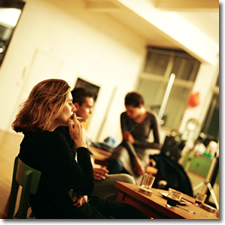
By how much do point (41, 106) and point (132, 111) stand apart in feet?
5.31

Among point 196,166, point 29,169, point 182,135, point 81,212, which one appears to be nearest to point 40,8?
point 29,169

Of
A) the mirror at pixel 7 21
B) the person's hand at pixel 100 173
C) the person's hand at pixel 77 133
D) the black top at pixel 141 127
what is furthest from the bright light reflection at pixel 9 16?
the black top at pixel 141 127

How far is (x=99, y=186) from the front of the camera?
7.54 ft

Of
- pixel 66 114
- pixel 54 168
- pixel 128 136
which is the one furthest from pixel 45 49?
pixel 128 136

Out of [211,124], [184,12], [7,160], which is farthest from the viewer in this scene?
[211,124]

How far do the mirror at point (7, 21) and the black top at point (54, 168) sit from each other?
1.54 feet

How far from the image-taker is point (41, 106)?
1.57 metres

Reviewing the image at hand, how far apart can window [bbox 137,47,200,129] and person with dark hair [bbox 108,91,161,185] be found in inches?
118

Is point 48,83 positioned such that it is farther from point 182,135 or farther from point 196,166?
point 182,135

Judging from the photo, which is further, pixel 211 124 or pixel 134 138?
pixel 211 124

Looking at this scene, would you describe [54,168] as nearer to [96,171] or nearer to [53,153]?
[53,153]

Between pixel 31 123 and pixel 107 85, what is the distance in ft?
10.9

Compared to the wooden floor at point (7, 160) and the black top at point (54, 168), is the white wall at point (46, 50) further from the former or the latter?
the black top at point (54, 168)

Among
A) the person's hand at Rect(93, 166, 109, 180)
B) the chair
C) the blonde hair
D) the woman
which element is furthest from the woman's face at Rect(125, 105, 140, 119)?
the chair
